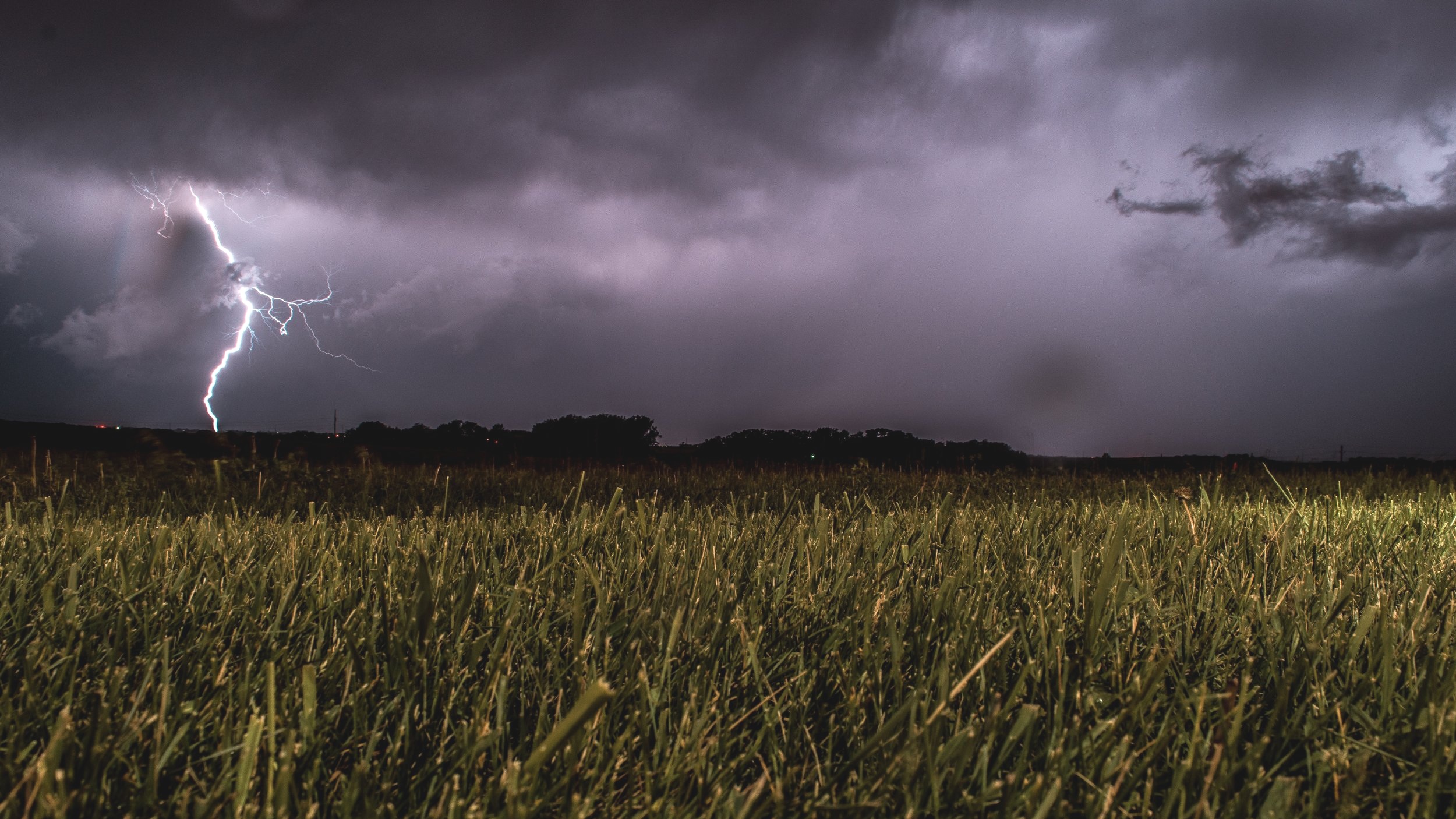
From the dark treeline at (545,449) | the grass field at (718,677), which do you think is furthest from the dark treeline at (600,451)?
→ the grass field at (718,677)

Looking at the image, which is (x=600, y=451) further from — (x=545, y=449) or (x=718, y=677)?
(x=718, y=677)

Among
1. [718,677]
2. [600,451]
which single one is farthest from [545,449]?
[718,677]

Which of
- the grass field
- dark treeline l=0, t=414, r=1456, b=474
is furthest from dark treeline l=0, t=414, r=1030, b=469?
the grass field

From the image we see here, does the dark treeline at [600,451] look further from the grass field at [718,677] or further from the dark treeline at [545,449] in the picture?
the grass field at [718,677]

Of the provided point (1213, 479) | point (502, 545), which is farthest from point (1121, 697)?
point (1213, 479)

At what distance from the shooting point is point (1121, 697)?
1211 millimetres

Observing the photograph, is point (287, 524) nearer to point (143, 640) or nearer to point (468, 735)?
point (143, 640)

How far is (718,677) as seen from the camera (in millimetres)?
1334

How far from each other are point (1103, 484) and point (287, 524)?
8.13 meters

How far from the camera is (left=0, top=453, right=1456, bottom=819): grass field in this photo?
0.92m

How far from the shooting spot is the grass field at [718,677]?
0.92 m

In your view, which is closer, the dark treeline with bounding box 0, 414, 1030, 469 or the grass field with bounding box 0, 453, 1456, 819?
the grass field with bounding box 0, 453, 1456, 819

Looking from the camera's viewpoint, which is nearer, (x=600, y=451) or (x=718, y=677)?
(x=718, y=677)

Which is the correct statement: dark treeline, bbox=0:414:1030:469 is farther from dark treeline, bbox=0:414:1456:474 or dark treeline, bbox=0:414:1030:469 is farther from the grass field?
the grass field
